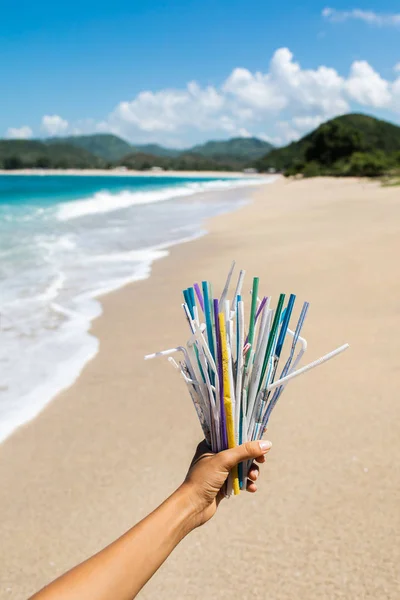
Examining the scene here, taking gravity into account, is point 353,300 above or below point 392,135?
below

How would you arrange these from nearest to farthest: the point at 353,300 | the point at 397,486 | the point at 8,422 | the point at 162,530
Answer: the point at 162,530 → the point at 397,486 → the point at 8,422 → the point at 353,300

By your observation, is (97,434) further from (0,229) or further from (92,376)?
(0,229)

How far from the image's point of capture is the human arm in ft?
3.68

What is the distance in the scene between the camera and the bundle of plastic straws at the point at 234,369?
1.41m

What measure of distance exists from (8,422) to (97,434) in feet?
2.33

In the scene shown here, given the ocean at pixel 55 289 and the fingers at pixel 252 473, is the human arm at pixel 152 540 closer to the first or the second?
the fingers at pixel 252 473

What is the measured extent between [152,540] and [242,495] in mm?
1651

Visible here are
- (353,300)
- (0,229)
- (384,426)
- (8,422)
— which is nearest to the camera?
(384,426)

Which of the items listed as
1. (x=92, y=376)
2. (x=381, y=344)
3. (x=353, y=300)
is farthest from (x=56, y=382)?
(x=353, y=300)

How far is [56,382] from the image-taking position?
4.49 meters

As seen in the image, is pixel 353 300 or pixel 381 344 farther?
pixel 353 300

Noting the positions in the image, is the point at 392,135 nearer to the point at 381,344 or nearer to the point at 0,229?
the point at 0,229

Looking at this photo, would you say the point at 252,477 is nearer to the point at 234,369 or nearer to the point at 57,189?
the point at 234,369

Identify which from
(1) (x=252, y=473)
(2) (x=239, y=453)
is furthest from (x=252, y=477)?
(2) (x=239, y=453)
